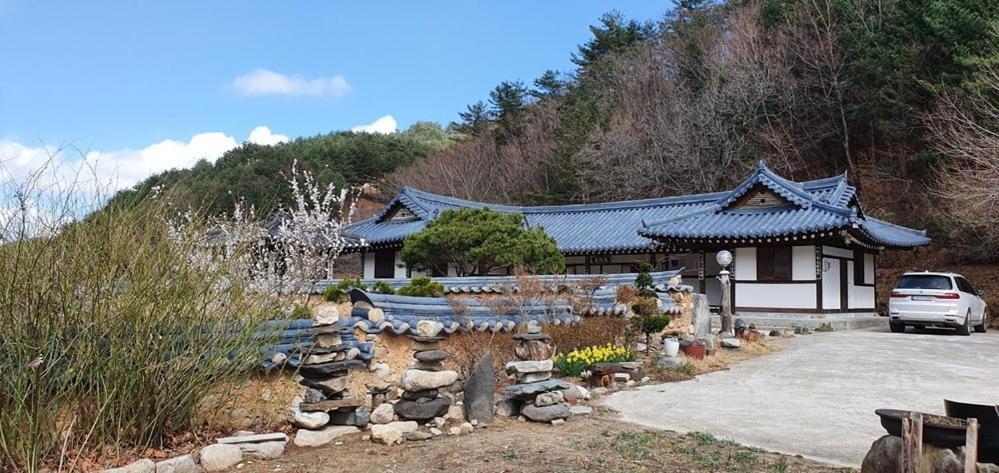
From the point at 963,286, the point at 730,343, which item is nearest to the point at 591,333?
the point at 730,343

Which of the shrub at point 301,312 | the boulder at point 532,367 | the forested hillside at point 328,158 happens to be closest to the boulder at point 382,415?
the boulder at point 532,367

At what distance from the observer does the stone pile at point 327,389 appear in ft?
17.3

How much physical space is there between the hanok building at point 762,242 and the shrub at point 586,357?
776 cm

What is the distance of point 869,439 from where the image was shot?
523cm

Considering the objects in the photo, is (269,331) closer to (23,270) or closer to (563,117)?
(23,270)

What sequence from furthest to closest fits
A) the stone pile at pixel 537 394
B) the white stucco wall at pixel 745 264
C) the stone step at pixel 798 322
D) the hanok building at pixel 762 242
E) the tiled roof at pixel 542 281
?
the white stucco wall at pixel 745 264, the hanok building at pixel 762 242, the stone step at pixel 798 322, the tiled roof at pixel 542 281, the stone pile at pixel 537 394

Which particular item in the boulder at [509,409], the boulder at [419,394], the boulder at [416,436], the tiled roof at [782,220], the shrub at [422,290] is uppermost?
the tiled roof at [782,220]

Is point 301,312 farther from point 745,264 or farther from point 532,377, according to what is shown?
point 745,264

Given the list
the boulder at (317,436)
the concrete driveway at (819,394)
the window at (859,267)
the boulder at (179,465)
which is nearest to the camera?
the boulder at (179,465)

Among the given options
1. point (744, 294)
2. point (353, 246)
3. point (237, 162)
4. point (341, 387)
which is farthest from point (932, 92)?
point (237, 162)

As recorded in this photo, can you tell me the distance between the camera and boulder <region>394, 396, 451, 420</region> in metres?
5.57

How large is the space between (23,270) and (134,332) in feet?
2.35

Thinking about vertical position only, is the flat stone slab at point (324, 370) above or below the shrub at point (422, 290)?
below

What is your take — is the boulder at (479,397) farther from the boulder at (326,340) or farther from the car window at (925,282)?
the car window at (925,282)
